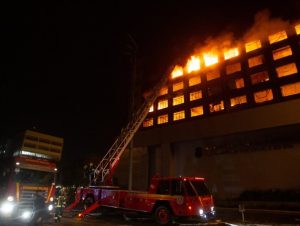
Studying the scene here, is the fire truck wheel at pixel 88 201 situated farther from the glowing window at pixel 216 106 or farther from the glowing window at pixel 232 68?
the glowing window at pixel 232 68

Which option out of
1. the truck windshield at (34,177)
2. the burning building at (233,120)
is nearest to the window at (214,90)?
the burning building at (233,120)

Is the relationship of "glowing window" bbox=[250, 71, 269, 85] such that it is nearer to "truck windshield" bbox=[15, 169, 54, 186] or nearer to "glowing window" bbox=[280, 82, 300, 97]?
"glowing window" bbox=[280, 82, 300, 97]

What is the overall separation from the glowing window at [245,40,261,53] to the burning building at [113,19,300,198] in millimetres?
116

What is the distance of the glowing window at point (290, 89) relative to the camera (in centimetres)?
2845

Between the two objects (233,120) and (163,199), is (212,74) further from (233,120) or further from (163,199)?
(163,199)

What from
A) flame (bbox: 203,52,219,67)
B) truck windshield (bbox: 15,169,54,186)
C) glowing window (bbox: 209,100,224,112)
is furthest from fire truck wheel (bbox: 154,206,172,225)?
flame (bbox: 203,52,219,67)

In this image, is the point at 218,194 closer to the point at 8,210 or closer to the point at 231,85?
the point at 231,85

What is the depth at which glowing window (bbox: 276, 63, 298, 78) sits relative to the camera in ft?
96.1

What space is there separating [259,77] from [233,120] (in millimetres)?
7397

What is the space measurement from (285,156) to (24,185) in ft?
72.2

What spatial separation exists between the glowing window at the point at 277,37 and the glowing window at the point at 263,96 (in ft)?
20.5

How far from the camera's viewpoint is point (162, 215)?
12.0 metres

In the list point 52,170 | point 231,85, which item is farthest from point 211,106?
point 52,170

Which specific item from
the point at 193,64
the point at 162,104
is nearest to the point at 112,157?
the point at 162,104
